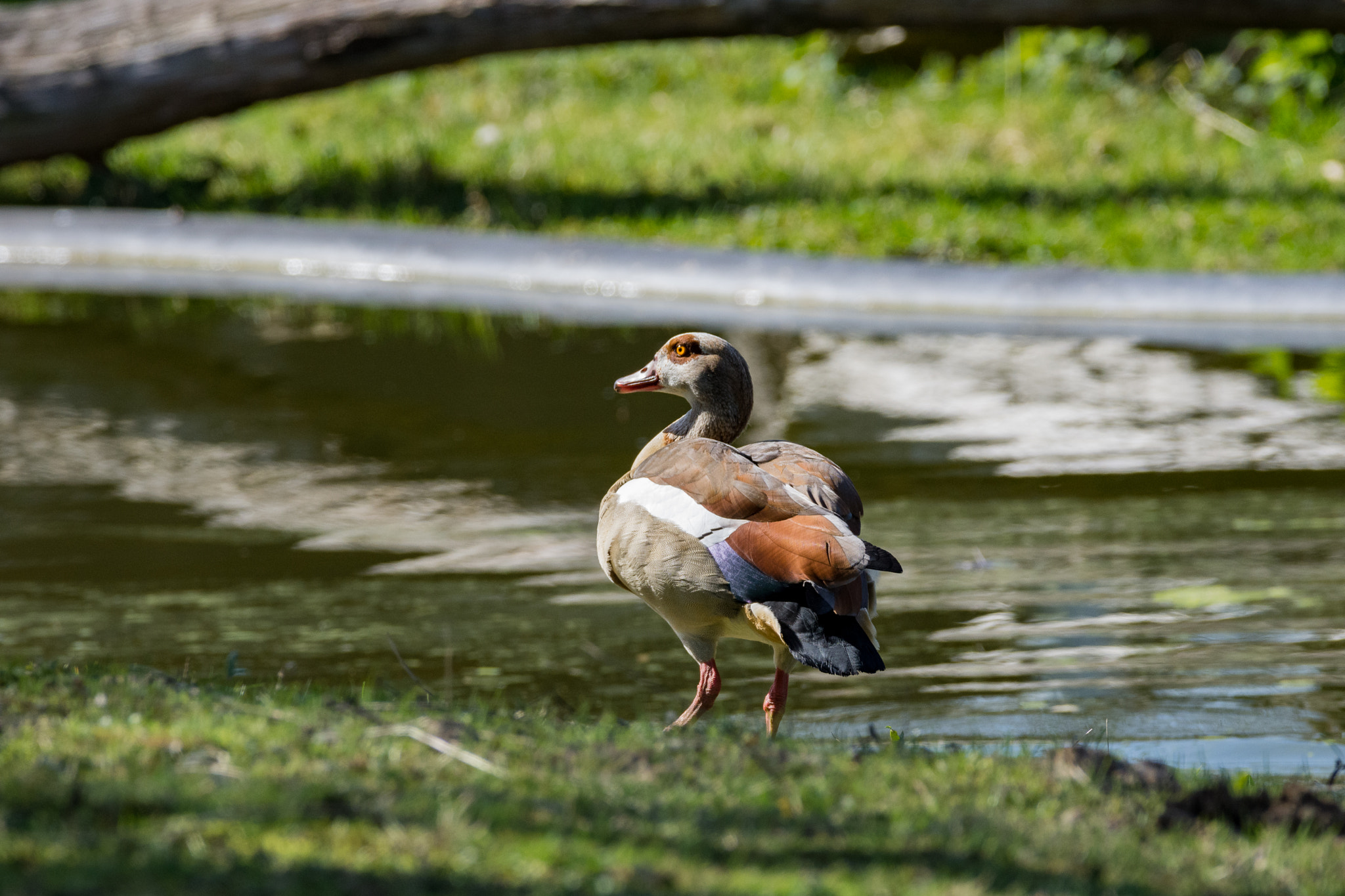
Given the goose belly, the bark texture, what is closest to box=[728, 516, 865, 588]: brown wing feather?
the goose belly

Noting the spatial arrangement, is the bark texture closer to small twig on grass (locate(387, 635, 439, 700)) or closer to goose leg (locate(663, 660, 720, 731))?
small twig on grass (locate(387, 635, 439, 700))

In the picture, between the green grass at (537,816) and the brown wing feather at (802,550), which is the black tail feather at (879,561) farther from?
the green grass at (537,816)

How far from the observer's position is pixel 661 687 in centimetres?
429

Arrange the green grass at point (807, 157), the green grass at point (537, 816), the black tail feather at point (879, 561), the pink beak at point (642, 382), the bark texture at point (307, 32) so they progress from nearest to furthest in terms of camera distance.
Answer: the green grass at point (537, 816)
the black tail feather at point (879, 561)
the pink beak at point (642, 382)
the green grass at point (807, 157)
the bark texture at point (307, 32)

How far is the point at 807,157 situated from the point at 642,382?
6.15m

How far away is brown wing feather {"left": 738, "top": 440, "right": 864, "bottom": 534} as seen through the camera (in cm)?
377

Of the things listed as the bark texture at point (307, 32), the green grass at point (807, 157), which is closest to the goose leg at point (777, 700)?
the green grass at point (807, 157)

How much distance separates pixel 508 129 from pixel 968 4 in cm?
366

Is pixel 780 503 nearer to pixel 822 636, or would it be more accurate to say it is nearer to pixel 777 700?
pixel 822 636

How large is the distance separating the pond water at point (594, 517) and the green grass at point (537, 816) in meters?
0.89

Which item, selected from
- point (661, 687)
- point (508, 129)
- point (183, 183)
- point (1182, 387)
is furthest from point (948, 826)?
point (508, 129)

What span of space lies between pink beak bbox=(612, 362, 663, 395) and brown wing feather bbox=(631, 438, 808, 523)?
47 centimetres

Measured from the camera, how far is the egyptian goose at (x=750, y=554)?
338cm

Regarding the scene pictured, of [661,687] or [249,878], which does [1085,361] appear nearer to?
[661,687]
